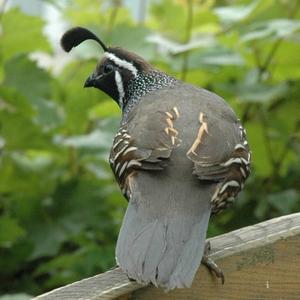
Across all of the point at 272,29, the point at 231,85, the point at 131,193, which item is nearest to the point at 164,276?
the point at 131,193

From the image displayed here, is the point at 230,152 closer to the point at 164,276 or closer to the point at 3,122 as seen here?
the point at 164,276

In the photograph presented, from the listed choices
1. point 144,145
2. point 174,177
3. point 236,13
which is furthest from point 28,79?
point 174,177

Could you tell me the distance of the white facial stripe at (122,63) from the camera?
3319 mm

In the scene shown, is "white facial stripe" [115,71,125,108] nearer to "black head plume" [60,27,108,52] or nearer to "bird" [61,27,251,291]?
"black head plume" [60,27,108,52]

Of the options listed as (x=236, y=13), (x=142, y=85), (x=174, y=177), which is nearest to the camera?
(x=174, y=177)

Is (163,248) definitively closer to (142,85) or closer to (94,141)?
(142,85)

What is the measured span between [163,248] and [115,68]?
3.72 ft

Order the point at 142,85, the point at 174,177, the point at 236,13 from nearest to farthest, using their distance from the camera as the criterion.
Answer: the point at 174,177 < the point at 142,85 < the point at 236,13

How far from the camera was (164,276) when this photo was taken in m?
2.21

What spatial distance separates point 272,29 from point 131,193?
4.27 feet

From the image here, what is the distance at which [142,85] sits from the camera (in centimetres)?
330

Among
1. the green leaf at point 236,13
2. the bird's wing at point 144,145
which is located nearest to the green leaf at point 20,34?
the green leaf at point 236,13

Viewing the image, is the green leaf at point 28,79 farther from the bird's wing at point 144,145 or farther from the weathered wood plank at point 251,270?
the weathered wood plank at point 251,270

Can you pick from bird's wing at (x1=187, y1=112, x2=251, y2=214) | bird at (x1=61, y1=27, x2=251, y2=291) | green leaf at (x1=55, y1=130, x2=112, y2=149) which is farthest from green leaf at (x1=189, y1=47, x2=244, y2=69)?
bird's wing at (x1=187, y1=112, x2=251, y2=214)
